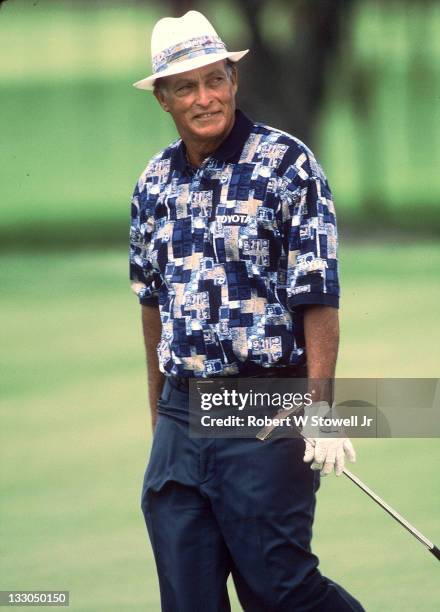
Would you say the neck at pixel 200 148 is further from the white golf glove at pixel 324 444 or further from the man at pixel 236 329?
the white golf glove at pixel 324 444

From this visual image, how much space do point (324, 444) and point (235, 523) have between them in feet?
0.82

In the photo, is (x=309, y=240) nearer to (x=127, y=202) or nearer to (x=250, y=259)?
(x=250, y=259)

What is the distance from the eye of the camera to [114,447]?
5836 mm

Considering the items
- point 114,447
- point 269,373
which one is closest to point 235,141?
point 269,373

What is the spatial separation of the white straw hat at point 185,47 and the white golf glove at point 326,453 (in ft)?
2.73

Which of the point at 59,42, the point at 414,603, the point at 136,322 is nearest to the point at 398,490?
the point at 414,603

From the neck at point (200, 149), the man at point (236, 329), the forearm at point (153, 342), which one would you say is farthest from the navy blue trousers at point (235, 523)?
the neck at point (200, 149)

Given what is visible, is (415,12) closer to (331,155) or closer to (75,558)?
(331,155)

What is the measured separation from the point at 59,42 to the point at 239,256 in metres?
5.56

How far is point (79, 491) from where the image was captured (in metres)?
5.39

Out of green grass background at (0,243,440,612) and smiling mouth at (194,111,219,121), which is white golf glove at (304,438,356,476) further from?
green grass background at (0,243,440,612)

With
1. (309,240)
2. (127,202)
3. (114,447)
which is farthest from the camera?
(127,202)

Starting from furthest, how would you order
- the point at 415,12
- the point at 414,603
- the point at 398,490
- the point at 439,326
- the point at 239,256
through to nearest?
1. the point at 415,12
2. the point at 439,326
3. the point at 398,490
4. the point at 414,603
5. the point at 239,256

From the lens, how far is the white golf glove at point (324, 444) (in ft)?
10.7
